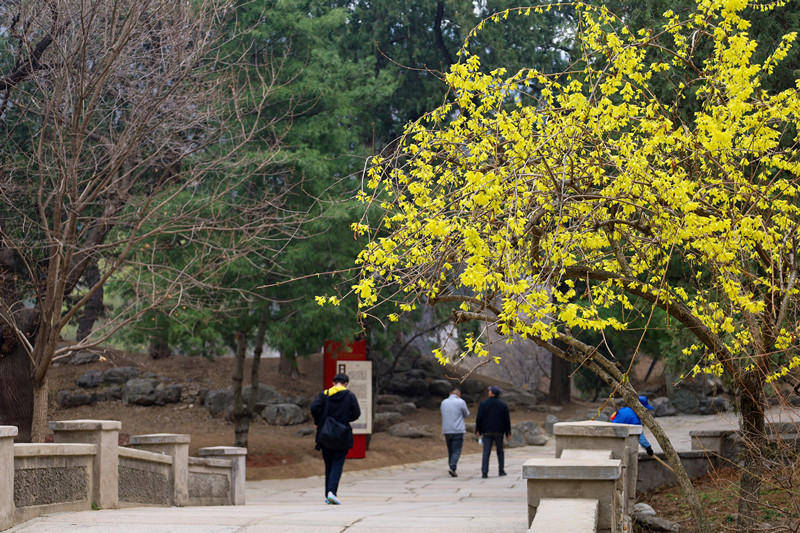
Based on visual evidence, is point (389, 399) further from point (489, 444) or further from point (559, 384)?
point (489, 444)

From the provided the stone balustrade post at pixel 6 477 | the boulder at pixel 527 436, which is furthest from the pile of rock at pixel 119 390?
the stone balustrade post at pixel 6 477

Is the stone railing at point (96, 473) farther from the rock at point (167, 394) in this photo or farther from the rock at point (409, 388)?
the rock at point (409, 388)

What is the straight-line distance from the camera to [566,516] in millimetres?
5418

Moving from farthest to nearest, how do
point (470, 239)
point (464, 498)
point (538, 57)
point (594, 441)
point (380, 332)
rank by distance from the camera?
point (538, 57)
point (380, 332)
point (464, 498)
point (594, 441)
point (470, 239)

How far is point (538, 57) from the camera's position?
28.4 meters

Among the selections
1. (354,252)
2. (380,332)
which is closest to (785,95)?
(354,252)

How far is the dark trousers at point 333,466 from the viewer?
11188mm

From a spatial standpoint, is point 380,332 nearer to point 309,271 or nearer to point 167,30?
point 309,271

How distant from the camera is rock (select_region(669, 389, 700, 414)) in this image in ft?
100

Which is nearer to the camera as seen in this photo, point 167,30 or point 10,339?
point 167,30

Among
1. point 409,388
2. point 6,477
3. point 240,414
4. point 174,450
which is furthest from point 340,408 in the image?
point 409,388

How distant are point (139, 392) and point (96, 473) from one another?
18613mm

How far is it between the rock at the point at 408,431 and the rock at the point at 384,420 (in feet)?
1.75

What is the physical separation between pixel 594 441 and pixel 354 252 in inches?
443
